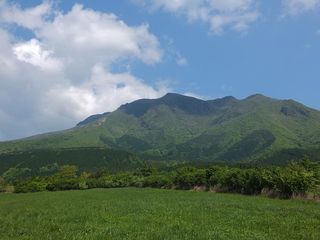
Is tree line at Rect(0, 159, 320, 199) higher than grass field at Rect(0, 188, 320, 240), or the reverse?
tree line at Rect(0, 159, 320, 199)

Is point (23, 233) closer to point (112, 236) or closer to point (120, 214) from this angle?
point (112, 236)

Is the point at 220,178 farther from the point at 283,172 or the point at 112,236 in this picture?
the point at 112,236

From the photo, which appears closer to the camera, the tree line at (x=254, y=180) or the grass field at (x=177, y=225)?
the grass field at (x=177, y=225)

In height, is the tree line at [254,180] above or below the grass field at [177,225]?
above

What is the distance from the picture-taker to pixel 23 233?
22.7 meters

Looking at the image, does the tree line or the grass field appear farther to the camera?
the tree line

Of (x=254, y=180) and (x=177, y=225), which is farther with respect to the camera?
(x=254, y=180)

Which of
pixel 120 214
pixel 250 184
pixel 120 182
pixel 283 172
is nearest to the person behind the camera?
pixel 120 214

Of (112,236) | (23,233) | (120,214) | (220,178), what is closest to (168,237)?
(112,236)

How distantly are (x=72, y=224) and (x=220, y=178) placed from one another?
41.3 metres

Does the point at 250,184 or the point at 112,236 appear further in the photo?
the point at 250,184

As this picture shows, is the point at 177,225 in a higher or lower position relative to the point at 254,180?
lower

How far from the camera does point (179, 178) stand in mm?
83438

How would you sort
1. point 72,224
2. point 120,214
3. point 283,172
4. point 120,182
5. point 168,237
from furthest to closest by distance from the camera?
1. point 120,182
2. point 283,172
3. point 120,214
4. point 72,224
5. point 168,237
